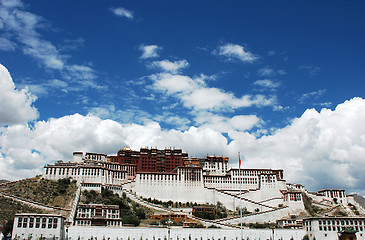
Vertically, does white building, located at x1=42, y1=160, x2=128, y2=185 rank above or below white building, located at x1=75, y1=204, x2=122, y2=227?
above

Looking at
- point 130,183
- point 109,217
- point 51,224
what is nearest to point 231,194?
point 130,183

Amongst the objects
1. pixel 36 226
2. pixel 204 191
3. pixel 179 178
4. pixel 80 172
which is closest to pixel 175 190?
pixel 179 178

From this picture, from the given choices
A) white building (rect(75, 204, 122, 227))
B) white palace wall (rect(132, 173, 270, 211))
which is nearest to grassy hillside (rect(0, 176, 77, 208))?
white building (rect(75, 204, 122, 227))

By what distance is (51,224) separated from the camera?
69.4 metres

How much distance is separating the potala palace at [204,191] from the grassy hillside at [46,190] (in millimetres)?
3448

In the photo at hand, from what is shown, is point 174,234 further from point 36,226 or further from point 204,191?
point 204,191

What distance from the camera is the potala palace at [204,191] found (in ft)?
262

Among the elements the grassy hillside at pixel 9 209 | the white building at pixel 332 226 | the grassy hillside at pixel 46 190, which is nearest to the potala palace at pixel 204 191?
the white building at pixel 332 226

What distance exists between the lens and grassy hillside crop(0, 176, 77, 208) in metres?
92.1

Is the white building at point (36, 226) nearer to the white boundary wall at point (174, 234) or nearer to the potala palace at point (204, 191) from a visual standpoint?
the white boundary wall at point (174, 234)

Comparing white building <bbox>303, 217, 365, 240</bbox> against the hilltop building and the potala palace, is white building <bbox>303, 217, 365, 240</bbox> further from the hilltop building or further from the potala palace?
the hilltop building

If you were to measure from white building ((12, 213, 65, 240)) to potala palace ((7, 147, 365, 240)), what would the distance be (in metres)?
7.40

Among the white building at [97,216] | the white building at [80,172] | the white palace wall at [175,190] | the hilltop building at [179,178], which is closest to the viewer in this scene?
the white building at [97,216]

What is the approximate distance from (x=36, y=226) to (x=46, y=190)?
30.9 metres
